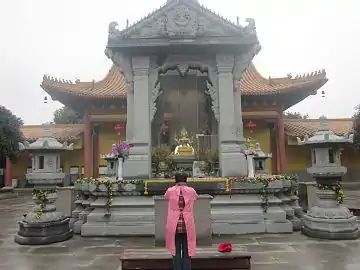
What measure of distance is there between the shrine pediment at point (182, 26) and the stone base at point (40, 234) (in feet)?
19.4

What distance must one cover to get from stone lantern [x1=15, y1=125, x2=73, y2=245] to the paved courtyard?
0.88 feet

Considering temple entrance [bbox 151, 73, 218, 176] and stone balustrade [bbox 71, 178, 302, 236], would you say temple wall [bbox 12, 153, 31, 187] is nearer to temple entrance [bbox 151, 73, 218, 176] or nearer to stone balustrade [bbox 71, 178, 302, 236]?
temple entrance [bbox 151, 73, 218, 176]

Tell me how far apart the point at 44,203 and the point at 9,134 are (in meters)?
17.5

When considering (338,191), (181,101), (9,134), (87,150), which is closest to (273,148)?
(181,101)

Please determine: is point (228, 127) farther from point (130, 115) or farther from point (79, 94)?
point (79, 94)

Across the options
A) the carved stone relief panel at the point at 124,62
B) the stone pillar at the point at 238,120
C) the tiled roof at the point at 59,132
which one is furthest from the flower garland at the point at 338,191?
the tiled roof at the point at 59,132

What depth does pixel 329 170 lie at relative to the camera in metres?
8.90

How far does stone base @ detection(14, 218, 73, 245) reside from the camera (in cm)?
845

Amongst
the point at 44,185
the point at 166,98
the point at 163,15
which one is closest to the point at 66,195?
the point at 44,185

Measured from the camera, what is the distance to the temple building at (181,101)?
1147 cm

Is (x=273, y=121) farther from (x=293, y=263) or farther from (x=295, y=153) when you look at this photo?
(x=293, y=263)

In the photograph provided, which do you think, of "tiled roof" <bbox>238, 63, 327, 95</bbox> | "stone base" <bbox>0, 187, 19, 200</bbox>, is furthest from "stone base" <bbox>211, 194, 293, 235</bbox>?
"stone base" <bbox>0, 187, 19, 200</bbox>

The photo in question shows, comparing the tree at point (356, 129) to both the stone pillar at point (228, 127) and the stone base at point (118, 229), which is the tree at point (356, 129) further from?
the stone base at point (118, 229)

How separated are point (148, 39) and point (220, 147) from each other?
405 centimetres
